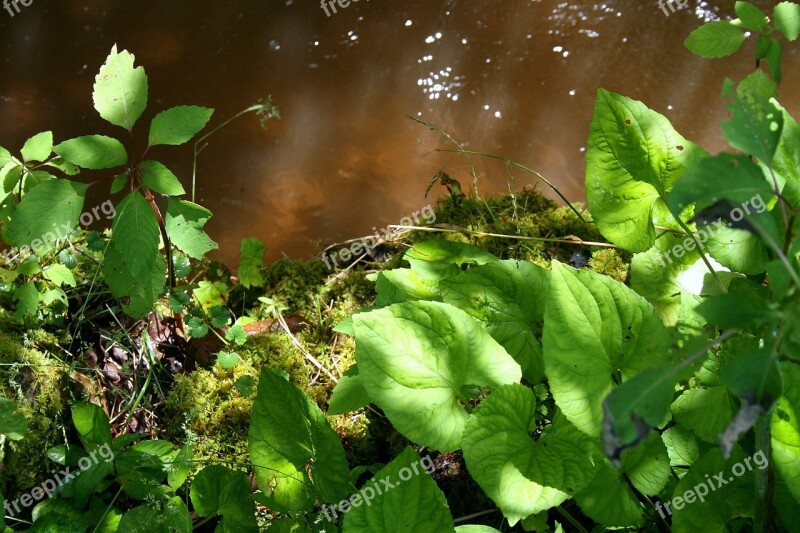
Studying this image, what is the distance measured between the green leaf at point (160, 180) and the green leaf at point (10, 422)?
0.56 metres

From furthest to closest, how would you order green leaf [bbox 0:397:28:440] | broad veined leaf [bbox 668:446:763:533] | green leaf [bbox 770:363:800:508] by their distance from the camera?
green leaf [bbox 0:397:28:440]
broad veined leaf [bbox 668:446:763:533]
green leaf [bbox 770:363:800:508]

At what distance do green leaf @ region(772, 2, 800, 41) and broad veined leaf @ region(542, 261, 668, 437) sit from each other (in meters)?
0.74

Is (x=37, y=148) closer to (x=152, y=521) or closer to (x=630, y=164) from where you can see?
(x=152, y=521)

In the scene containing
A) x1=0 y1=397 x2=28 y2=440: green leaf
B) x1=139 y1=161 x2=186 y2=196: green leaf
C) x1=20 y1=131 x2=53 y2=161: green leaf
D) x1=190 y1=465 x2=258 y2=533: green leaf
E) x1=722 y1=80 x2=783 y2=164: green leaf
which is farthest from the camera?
x1=20 y1=131 x2=53 y2=161: green leaf

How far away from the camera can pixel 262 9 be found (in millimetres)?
3041

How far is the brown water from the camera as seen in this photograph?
→ 269 centimetres

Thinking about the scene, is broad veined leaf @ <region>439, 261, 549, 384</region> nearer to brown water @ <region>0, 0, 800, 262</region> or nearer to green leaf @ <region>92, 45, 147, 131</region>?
green leaf @ <region>92, 45, 147, 131</region>

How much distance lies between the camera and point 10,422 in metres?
1.42

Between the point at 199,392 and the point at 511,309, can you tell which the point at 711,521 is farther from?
the point at 199,392

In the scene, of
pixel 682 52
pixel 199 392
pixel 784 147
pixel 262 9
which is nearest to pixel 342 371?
pixel 199 392

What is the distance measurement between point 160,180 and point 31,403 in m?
0.66
